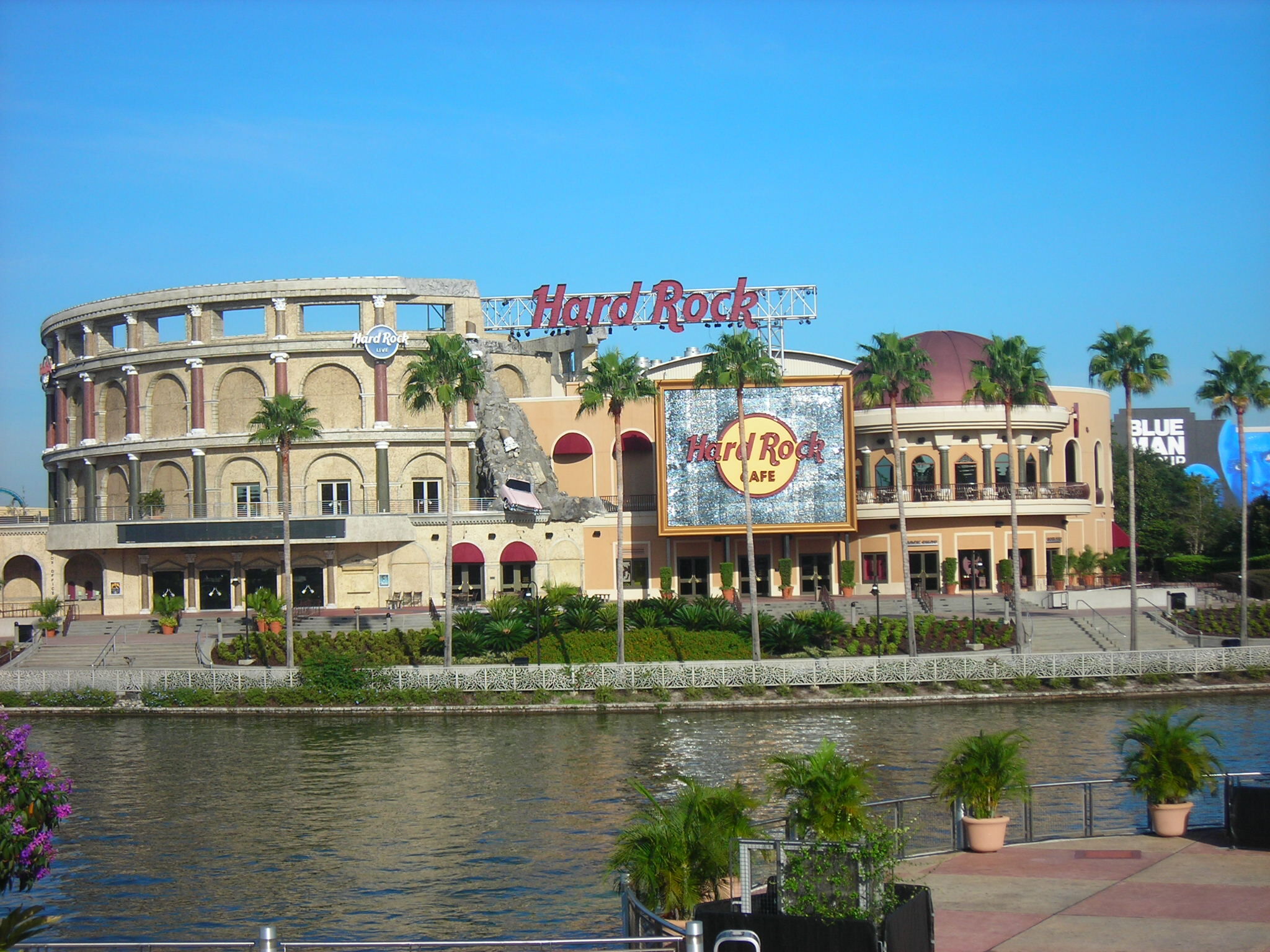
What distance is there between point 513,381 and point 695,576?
17.2 meters

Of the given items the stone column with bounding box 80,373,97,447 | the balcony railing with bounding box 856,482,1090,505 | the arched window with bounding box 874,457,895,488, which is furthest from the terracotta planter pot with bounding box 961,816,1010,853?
the stone column with bounding box 80,373,97,447

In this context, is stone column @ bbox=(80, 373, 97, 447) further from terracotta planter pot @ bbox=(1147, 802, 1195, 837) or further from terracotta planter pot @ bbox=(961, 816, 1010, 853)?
terracotta planter pot @ bbox=(1147, 802, 1195, 837)

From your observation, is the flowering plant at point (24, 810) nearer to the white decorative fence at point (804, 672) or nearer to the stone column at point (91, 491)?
the white decorative fence at point (804, 672)

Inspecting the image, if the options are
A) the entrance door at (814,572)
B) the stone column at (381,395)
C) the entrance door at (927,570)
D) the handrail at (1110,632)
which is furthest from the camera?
the stone column at (381,395)

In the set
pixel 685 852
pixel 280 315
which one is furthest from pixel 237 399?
pixel 685 852

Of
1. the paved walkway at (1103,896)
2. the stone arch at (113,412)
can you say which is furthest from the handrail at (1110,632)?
the stone arch at (113,412)

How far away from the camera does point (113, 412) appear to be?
3255 inches

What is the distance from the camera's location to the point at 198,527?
242 ft

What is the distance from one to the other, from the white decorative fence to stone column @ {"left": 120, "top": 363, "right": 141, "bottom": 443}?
1175 inches

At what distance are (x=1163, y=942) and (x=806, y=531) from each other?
5460 cm

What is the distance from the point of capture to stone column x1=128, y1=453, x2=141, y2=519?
79.6 m

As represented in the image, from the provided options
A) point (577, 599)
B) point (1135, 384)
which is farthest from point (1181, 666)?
point (577, 599)

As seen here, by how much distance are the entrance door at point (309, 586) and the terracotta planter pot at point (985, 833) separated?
2369 inches

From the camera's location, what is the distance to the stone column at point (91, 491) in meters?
82.7
